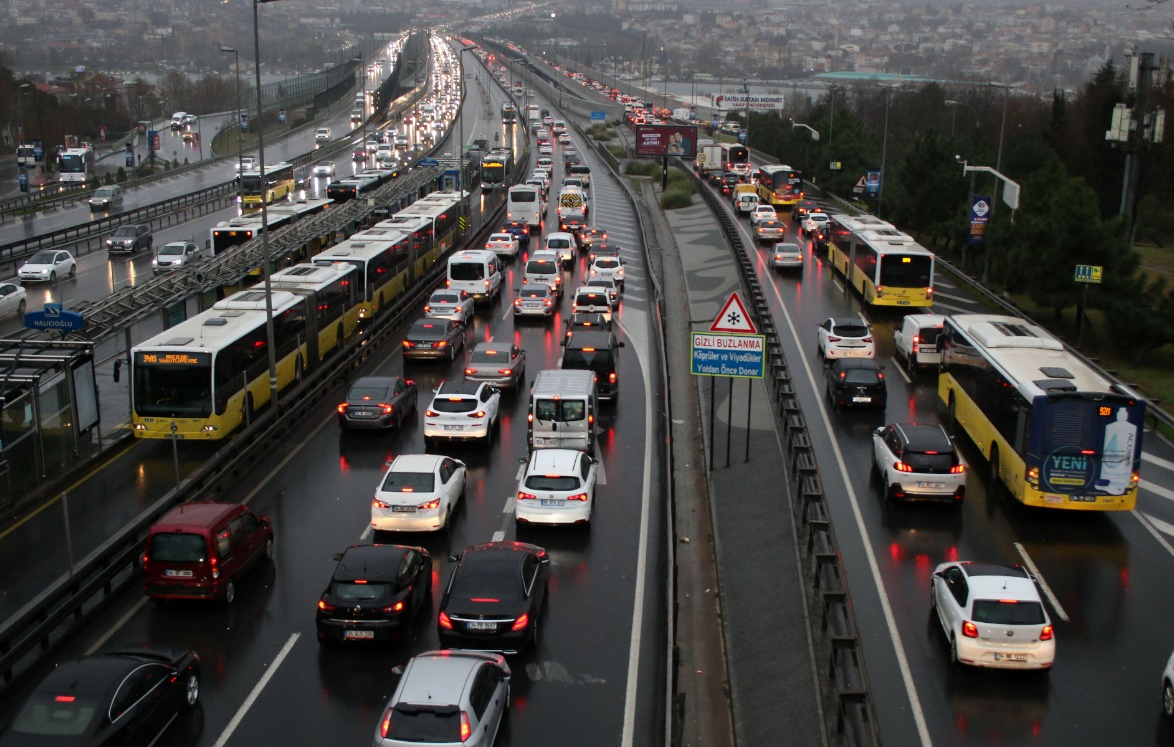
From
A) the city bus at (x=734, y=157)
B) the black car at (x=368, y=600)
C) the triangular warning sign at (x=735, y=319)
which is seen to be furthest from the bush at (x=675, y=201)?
the black car at (x=368, y=600)

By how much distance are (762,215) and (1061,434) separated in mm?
42954

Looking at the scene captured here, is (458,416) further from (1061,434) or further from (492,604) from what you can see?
(1061,434)

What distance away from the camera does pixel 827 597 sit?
1694 centimetres

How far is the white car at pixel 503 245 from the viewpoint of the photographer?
176 ft

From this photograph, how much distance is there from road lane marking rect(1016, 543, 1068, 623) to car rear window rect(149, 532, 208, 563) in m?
A: 13.7

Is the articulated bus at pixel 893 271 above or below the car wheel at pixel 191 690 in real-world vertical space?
above

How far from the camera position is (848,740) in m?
13.7

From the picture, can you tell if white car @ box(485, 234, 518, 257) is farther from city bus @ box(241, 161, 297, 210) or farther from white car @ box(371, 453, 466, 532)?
white car @ box(371, 453, 466, 532)

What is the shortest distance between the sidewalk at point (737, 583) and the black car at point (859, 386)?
1.96 m

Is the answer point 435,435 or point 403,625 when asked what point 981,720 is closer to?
point 403,625

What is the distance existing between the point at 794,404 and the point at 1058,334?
1696 centimetres

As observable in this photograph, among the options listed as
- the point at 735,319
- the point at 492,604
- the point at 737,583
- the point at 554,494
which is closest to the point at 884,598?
the point at 737,583

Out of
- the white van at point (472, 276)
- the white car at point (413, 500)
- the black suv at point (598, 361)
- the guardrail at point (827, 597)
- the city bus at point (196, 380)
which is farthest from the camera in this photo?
the white van at point (472, 276)

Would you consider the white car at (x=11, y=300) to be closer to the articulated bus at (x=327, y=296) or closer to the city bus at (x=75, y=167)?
the articulated bus at (x=327, y=296)
